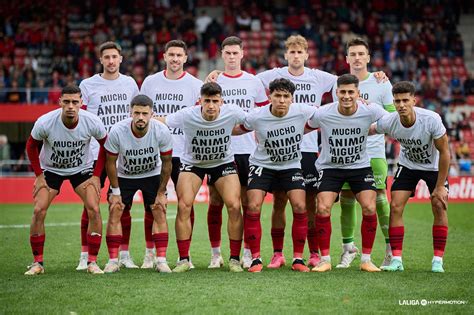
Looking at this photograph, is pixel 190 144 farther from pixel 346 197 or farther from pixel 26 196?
pixel 26 196

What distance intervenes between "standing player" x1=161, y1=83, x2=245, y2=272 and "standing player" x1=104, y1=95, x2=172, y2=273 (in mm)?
203

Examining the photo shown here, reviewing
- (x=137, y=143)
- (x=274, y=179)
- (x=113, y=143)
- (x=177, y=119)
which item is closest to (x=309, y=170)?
(x=274, y=179)

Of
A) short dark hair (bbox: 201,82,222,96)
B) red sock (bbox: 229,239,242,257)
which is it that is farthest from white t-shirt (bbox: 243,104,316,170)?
red sock (bbox: 229,239,242,257)

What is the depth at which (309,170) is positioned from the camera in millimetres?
10281

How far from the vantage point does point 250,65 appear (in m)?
28.1

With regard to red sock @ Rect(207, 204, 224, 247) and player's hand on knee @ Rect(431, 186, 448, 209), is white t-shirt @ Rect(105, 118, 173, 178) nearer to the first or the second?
red sock @ Rect(207, 204, 224, 247)

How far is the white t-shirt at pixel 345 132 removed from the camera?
9.77 m

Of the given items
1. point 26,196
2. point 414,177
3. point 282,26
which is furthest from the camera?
point 282,26

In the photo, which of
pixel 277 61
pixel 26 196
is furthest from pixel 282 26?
pixel 26 196

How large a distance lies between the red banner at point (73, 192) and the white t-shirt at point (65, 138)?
12.9 m

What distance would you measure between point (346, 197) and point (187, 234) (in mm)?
2062

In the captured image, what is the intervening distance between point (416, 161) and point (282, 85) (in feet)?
5.65

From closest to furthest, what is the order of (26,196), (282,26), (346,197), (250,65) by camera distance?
(346,197)
(26,196)
(250,65)
(282,26)

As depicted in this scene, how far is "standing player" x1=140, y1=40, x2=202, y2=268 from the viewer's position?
10.5 metres
